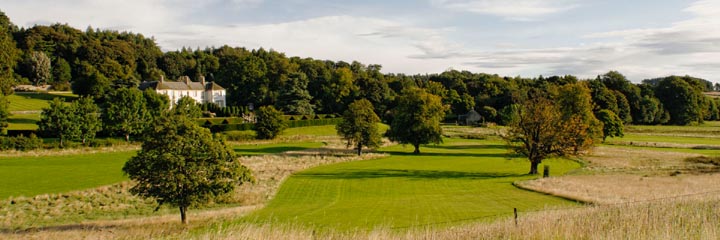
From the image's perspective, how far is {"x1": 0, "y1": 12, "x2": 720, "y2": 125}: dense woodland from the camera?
9225 cm

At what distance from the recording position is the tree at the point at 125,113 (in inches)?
2276

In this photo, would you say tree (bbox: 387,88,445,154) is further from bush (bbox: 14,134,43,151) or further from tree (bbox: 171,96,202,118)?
bush (bbox: 14,134,43,151)

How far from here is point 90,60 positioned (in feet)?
388

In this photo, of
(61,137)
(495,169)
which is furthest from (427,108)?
(61,137)

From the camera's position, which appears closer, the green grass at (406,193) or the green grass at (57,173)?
the green grass at (406,193)

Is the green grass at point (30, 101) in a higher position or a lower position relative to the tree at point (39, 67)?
lower

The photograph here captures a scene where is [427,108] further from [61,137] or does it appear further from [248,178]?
[61,137]

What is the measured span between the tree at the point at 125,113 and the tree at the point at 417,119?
31.4m

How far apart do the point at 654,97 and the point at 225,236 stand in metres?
116

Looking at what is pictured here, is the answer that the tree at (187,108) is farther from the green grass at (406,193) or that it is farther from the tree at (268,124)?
the green grass at (406,193)

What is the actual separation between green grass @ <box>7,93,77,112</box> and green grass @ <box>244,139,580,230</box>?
60.7 m

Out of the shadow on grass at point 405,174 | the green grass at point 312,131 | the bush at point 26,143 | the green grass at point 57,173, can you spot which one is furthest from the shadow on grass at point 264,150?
the bush at point 26,143

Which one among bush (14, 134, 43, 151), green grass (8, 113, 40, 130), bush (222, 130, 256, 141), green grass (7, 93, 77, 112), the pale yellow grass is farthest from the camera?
green grass (7, 93, 77, 112)

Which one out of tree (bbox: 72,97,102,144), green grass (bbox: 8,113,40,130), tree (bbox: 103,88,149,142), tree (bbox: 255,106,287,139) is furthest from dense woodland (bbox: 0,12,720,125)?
tree (bbox: 72,97,102,144)
